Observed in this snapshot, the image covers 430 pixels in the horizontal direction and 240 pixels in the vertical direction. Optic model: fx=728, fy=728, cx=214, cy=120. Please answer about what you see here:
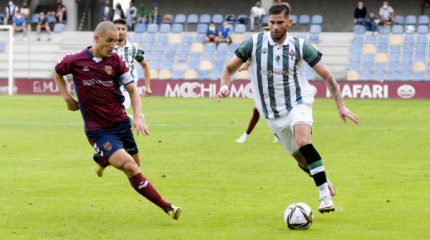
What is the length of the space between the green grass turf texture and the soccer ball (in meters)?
0.08

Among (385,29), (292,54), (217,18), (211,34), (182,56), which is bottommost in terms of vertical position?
(182,56)

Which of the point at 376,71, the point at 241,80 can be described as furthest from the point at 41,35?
the point at 376,71

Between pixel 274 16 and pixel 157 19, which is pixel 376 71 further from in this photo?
pixel 274 16

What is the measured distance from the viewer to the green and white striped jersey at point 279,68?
26.9 feet

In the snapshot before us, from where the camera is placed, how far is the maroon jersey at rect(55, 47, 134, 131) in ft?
25.3

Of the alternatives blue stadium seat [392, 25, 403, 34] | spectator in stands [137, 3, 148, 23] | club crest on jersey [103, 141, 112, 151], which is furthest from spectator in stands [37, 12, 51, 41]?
club crest on jersey [103, 141, 112, 151]

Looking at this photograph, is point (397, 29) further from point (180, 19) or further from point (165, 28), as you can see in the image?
point (165, 28)

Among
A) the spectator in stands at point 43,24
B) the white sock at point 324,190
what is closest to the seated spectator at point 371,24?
the spectator in stands at point 43,24

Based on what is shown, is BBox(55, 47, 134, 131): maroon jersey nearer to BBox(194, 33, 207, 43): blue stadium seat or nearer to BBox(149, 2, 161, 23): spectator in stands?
BBox(194, 33, 207, 43): blue stadium seat

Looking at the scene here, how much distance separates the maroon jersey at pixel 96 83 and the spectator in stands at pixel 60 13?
37042 mm

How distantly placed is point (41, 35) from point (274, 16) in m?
37.2

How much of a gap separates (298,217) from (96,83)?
2.55 metres

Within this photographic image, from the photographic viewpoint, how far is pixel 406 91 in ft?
112

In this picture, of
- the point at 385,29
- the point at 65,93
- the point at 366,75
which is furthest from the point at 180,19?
the point at 65,93
